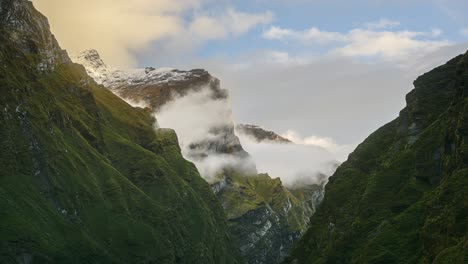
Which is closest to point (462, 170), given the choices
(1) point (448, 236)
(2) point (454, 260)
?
(1) point (448, 236)

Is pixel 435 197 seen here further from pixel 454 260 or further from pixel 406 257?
pixel 454 260

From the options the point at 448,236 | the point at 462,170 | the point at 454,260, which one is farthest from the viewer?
the point at 462,170

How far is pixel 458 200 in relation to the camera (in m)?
175

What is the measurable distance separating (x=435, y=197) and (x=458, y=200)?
21.2 m

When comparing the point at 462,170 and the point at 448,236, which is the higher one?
the point at 462,170

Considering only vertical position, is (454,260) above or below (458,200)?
below

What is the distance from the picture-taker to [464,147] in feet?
652

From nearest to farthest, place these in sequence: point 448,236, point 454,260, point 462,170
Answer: point 454,260 → point 448,236 → point 462,170

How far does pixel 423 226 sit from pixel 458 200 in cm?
2345

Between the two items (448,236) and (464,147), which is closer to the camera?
(448,236)

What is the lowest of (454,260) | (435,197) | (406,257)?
(454,260)

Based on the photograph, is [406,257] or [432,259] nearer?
[432,259]

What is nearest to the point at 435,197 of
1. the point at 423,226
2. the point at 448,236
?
the point at 423,226

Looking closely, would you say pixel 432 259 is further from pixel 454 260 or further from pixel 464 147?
pixel 464 147
